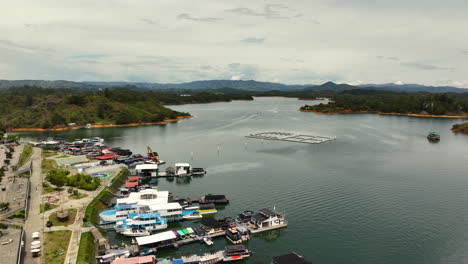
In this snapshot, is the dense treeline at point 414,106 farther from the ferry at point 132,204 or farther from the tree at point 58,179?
the tree at point 58,179

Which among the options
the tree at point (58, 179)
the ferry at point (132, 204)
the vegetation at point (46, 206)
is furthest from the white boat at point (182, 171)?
the vegetation at point (46, 206)

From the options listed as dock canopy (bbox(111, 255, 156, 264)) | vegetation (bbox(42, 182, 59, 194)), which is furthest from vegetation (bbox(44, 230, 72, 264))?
vegetation (bbox(42, 182, 59, 194))

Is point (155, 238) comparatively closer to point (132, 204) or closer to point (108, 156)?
point (132, 204)

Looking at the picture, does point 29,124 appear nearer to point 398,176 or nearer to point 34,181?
point 34,181

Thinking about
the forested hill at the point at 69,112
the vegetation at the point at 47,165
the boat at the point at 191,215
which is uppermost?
the forested hill at the point at 69,112

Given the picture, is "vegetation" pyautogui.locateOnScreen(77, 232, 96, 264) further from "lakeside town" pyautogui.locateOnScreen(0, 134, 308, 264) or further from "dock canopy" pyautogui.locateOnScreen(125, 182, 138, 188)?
"dock canopy" pyautogui.locateOnScreen(125, 182, 138, 188)

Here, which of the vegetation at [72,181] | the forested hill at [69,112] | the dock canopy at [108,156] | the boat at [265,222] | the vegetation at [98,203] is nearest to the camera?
the vegetation at [98,203]
